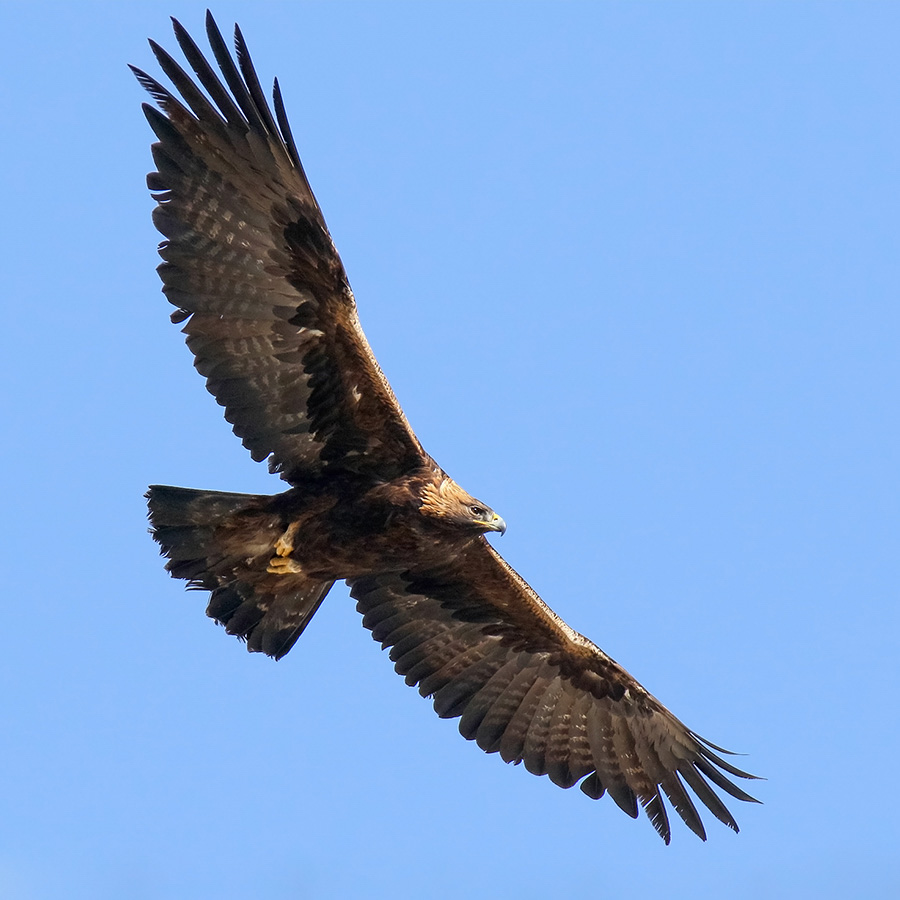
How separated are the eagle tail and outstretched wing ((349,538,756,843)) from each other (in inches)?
39.7

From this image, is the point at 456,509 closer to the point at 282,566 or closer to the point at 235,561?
the point at 282,566

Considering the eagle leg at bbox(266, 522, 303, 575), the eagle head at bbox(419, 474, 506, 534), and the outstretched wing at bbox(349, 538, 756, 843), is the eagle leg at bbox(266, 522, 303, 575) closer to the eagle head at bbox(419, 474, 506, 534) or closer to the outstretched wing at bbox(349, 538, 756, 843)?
the eagle head at bbox(419, 474, 506, 534)

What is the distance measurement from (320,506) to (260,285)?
1728 millimetres

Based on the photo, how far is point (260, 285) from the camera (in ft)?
41.8

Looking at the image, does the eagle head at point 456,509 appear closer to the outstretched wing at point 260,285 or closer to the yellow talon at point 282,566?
the outstretched wing at point 260,285

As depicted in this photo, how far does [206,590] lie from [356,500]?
1451mm

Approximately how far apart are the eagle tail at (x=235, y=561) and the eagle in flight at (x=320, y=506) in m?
0.01

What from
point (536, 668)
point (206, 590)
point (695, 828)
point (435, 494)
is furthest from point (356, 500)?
point (695, 828)

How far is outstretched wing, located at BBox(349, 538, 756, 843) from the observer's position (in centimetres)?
1449

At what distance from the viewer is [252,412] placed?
516 inches

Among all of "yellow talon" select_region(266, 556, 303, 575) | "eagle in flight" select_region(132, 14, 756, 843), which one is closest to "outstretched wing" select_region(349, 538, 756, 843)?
"eagle in flight" select_region(132, 14, 756, 843)

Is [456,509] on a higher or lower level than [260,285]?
lower

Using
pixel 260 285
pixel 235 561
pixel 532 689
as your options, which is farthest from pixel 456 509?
pixel 532 689

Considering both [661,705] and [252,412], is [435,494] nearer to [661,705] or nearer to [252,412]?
Result: [252,412]
